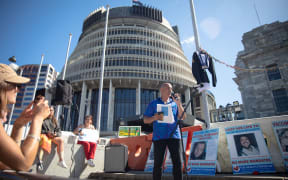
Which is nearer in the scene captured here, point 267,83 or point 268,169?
point 268,169

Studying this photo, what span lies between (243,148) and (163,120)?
259 cm

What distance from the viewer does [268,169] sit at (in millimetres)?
3807

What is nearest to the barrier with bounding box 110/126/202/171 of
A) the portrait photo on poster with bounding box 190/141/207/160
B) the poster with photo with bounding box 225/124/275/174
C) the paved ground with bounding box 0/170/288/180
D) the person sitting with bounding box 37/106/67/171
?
the paved ground with bounding box 0/170/288/180

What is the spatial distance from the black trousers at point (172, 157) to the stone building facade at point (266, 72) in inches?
997

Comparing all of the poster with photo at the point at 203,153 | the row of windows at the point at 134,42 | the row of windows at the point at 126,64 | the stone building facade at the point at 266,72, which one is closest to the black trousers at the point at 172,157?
the poster with photo at the point at 203,153

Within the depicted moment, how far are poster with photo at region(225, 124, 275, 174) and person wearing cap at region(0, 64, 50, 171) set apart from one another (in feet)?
14.7

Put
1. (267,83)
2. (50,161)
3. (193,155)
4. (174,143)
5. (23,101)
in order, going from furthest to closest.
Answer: (23,101), (267,83), (50,161), (193,155), (174,143)

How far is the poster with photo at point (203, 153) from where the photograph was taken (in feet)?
14.1

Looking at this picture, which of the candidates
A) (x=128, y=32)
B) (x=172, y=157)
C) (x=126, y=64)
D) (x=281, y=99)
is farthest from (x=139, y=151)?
(x=128, y=32)

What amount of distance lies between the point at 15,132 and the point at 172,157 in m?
2.49

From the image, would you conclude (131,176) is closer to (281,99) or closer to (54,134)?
(54,134)

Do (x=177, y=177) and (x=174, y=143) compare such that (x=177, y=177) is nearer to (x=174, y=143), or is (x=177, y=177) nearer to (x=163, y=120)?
(x=174, y=143)

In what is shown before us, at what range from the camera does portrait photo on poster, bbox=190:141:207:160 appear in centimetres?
461

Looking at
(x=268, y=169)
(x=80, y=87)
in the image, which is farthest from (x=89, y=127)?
(x=80, y=87)
